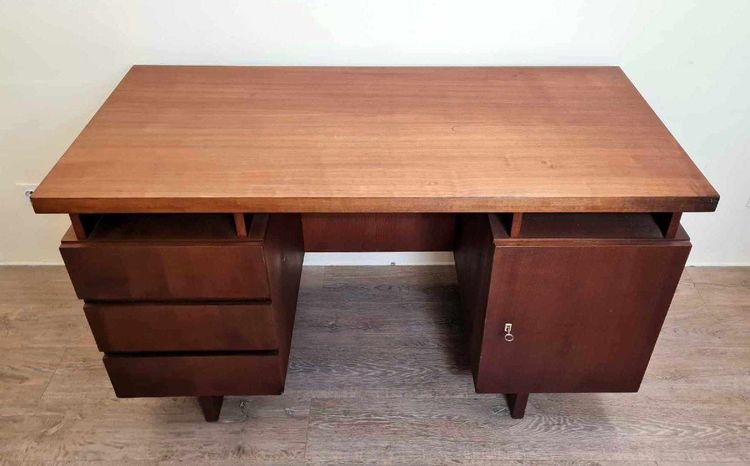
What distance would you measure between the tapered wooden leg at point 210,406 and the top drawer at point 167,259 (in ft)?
1.18

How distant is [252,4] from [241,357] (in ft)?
2.62

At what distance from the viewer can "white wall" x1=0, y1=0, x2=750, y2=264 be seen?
1337mm

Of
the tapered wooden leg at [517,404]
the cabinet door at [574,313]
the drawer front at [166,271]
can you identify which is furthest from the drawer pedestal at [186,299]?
the tapered wooden leg at [517,404]

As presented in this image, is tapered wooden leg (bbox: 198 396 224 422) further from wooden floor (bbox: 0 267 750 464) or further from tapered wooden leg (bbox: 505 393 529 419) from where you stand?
tapered wooden leg (bbox: 505 393 529 419)

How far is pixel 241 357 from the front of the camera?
116 cm

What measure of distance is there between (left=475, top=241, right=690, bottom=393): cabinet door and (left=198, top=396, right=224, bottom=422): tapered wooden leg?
611 mm

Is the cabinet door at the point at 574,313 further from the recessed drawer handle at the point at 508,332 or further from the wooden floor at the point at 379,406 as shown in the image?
the wooden floor at the point at 379,406

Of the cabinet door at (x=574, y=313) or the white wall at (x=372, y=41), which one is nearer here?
the cabinet door at (x=574, y=313)

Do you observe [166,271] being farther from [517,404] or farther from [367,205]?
[517,404]

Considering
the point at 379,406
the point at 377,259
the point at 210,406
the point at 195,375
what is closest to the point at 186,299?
the point at 195,375

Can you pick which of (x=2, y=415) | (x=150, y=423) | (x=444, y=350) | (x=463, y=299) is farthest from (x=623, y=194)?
(x=2, y=415)

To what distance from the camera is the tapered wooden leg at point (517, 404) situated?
1.32 meters

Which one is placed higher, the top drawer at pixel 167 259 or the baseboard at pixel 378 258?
the top drawer at pixel 167 259

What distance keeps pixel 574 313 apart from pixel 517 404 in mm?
361
